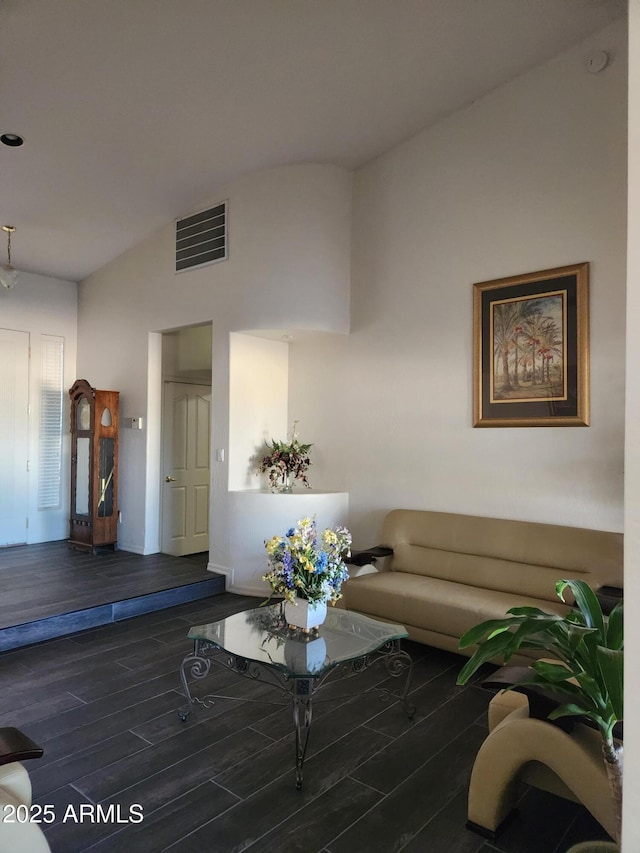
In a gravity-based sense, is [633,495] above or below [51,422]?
below

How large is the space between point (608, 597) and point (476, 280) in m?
2.42

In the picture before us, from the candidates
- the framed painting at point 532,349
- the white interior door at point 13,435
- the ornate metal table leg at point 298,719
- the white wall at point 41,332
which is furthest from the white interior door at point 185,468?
the ornate metal table leg at point 298,719

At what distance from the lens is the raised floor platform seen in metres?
3.94

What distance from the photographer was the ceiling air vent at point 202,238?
17.1ft

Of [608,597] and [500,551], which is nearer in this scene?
[608,597]

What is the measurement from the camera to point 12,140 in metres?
3.98

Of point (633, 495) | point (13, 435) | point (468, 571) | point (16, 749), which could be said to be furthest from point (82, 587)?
point (633, 495)

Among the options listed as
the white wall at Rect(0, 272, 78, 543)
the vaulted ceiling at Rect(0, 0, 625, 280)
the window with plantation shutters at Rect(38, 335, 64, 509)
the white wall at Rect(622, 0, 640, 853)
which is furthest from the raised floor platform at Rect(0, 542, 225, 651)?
the white wall at Rect(622, 0, 640, 853)

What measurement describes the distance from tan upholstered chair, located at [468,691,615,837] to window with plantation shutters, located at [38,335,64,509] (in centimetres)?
598

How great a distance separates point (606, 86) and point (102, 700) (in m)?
4.86

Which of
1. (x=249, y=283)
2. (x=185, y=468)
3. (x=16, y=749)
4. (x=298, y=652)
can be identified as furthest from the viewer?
(x=185, y=468)

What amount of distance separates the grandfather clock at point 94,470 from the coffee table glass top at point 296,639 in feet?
11.4

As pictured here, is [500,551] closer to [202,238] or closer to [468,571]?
[468,571]

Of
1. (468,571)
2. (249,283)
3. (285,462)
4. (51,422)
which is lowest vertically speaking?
(468,571)
